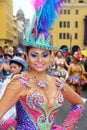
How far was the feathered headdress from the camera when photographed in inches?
124

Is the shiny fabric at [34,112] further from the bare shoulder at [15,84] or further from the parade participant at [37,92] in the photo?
the bare shoulder at [15,84]

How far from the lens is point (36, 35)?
319cm

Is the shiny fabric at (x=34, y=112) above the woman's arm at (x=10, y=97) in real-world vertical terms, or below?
below

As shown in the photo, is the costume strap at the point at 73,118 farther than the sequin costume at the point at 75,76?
No

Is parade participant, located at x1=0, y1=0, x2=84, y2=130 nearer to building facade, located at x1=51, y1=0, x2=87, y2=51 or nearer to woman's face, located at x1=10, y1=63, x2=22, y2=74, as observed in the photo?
woman's face, located at x1=10, y1=63, x2=22, y2=74

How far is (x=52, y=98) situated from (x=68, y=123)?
0.28 metres

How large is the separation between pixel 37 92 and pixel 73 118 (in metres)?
0.43

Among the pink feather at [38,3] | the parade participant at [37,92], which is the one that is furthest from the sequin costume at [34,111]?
the pink feather at [38,3]

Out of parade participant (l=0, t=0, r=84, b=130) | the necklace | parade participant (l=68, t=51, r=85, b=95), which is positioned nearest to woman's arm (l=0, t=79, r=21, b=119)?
parade participant (l=0, t=0, r=84, b=130)

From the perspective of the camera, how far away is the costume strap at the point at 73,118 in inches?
130

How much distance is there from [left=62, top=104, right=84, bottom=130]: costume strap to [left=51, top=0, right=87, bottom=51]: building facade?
72.7 m

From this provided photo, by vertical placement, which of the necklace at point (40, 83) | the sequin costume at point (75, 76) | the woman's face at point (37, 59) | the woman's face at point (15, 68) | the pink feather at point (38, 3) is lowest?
the sequin costume at point (75, 76)

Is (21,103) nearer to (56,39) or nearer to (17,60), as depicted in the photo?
(17,60)

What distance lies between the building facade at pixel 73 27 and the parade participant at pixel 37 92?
72.9m
